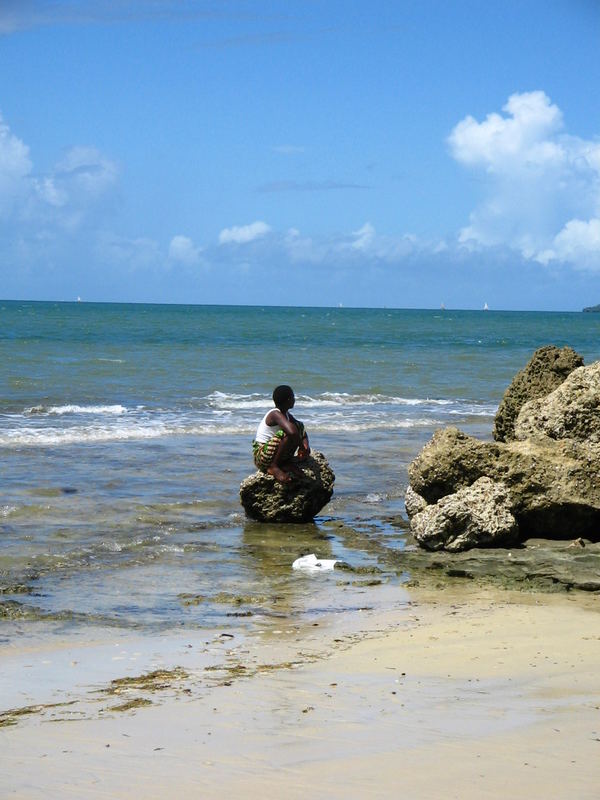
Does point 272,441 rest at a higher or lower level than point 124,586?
higher

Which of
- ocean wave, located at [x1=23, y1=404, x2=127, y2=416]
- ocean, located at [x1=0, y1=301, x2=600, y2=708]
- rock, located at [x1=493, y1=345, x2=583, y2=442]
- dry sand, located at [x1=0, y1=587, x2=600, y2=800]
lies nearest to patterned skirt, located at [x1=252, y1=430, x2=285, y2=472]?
ocean, located at [x1=0, y1=301, x2=600, y2=708]

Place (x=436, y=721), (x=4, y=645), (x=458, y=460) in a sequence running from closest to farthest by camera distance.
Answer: (x=436, y=721) < (x=4, y=645) < (x=458, y=460)

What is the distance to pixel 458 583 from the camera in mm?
8477

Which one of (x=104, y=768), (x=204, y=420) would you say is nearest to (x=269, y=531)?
(x=104, y=768)

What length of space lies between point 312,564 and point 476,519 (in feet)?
4.82

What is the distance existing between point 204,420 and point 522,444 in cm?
1099

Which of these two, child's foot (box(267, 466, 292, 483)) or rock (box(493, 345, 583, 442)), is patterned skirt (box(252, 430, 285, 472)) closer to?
child's foot (box(267, 466, 292, 483))

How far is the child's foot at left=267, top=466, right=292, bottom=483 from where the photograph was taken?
429 inches

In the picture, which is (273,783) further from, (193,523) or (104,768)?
(193,523)

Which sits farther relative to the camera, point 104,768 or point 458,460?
point 458,460

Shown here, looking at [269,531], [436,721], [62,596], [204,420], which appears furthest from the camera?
[204,420]

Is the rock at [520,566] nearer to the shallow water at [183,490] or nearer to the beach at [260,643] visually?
the beach at [260,643]

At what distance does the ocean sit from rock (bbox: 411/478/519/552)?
56 centimetres

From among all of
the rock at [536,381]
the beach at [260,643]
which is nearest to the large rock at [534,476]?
the beach at [260,643]
